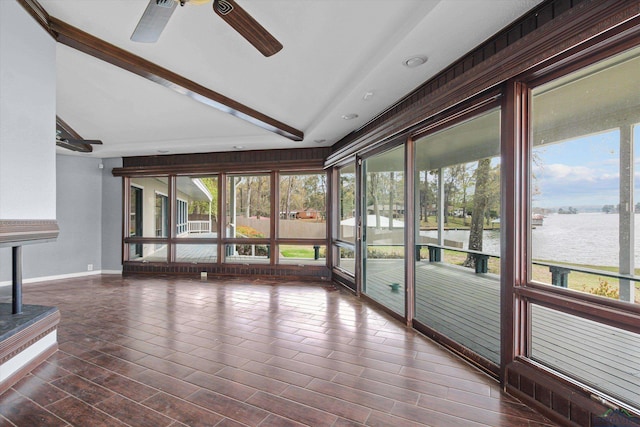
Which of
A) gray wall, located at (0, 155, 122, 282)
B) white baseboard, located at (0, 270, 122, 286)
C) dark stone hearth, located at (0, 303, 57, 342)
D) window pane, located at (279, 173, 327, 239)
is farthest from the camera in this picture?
window pane, located at (279, 173, 327, 239)

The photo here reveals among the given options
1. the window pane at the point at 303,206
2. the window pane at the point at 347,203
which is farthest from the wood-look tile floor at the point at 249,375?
the window pane at the point at 303,206

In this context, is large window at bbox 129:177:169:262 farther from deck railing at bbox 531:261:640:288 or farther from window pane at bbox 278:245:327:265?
deck railing at bbox 531:261:640:288

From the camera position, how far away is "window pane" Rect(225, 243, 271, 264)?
6609mm

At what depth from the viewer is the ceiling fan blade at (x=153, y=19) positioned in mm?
1853

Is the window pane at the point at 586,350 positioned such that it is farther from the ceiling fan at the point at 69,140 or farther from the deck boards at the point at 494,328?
the ceiling fan at the point at 69,140

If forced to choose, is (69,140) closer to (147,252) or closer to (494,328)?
(147,252)

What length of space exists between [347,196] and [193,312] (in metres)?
3.19

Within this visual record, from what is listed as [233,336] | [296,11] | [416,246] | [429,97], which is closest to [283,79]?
[296,11]

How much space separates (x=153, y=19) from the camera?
1976mm

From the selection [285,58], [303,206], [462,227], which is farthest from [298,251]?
[285,58]

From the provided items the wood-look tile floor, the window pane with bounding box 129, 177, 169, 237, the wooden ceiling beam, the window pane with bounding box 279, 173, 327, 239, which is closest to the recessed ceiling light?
the wooden ceiling beam

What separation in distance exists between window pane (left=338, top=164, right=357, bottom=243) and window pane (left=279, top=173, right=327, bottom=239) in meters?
0.43

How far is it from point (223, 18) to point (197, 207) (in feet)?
18.8

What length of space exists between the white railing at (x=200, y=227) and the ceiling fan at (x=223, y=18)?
5.12 m
